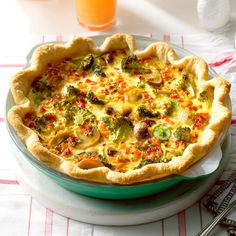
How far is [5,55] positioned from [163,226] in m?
1.88

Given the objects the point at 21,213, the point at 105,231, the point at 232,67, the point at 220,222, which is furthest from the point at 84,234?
the point at 232,67

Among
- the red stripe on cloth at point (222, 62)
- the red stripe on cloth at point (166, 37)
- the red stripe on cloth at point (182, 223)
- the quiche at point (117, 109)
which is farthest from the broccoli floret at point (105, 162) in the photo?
the red stripe on cloth at point (166, 37)

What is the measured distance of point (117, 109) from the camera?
12.0ft

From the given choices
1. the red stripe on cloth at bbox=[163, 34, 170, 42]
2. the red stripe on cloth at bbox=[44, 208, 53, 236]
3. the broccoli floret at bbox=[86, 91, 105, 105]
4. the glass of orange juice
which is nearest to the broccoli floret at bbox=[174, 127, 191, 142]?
the broccoli floret at bbox=[86, 91, 105, 105]

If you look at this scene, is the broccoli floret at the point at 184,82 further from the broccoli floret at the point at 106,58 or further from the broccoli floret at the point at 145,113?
the broccoli floret at the point at 106,58

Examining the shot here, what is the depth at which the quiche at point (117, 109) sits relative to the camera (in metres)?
3.26

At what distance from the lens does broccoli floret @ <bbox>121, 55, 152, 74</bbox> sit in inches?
155

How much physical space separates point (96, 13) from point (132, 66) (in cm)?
84

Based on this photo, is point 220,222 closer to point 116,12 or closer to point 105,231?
point 105,231

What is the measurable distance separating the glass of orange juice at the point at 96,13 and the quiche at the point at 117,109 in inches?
24.3

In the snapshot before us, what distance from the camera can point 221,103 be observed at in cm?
356

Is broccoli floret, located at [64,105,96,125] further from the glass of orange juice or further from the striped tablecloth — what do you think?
the glass of orange juice

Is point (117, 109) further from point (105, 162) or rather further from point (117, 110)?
point (105, 162)

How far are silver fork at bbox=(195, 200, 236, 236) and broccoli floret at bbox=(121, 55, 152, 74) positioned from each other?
1.08 m
